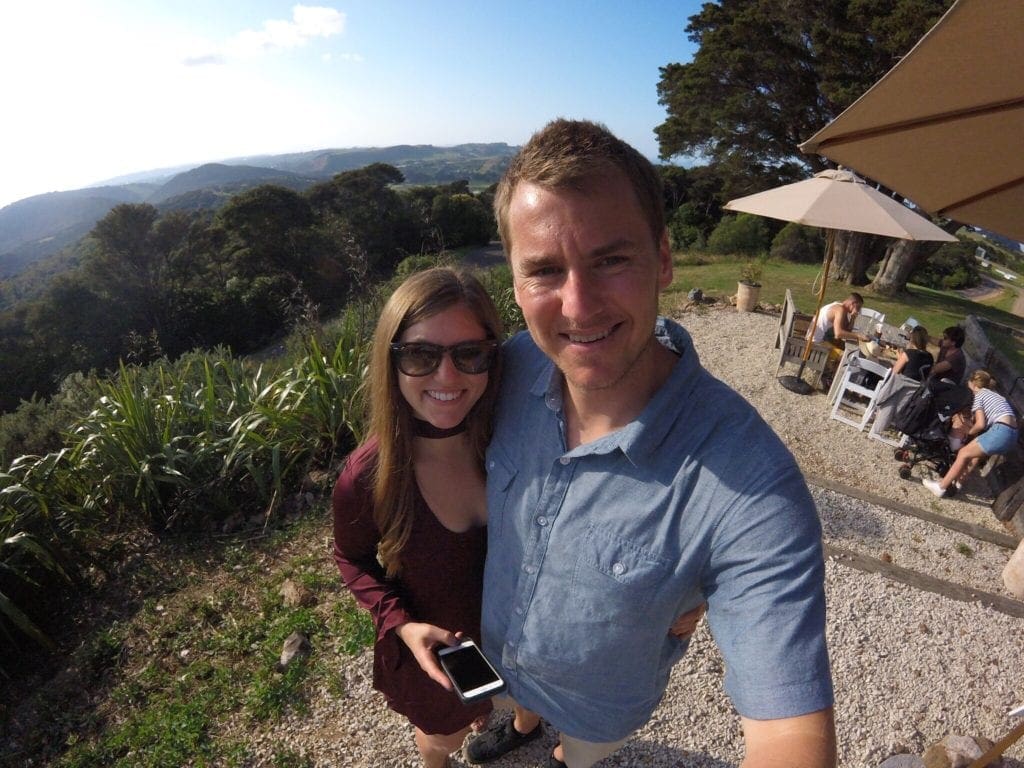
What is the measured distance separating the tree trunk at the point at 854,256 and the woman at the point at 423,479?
51.0ft

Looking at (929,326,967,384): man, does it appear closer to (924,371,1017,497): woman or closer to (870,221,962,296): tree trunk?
(924,371,1017,497): woman

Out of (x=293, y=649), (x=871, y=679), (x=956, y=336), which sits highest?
(x=956, y=336)

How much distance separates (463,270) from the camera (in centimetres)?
171

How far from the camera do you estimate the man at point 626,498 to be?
3.21 ft

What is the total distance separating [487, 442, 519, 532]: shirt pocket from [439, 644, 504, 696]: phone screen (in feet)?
1.21

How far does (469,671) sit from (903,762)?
2.46 m

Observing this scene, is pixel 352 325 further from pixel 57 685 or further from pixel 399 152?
pixel 399 152

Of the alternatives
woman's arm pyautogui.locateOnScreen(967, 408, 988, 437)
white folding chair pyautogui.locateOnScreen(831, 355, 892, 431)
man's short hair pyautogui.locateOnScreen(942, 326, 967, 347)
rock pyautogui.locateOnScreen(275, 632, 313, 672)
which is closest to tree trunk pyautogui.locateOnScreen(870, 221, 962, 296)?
man's short hair pyautogui.locateOnScreen(942, 326, 967, 347)

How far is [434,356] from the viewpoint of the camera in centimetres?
156

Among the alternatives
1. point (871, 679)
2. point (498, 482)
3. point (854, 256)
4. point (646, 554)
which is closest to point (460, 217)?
point (854, 256)

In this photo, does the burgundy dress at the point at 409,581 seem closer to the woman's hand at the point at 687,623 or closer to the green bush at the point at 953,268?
the woman's hand at the point at 687,623

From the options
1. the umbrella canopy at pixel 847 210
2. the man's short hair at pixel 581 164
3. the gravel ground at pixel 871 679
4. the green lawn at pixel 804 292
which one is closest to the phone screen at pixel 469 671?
the man's short hair at pixel 581 164

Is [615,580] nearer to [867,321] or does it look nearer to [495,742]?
[495,742]

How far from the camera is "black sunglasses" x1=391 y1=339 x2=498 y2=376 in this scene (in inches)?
61.0
